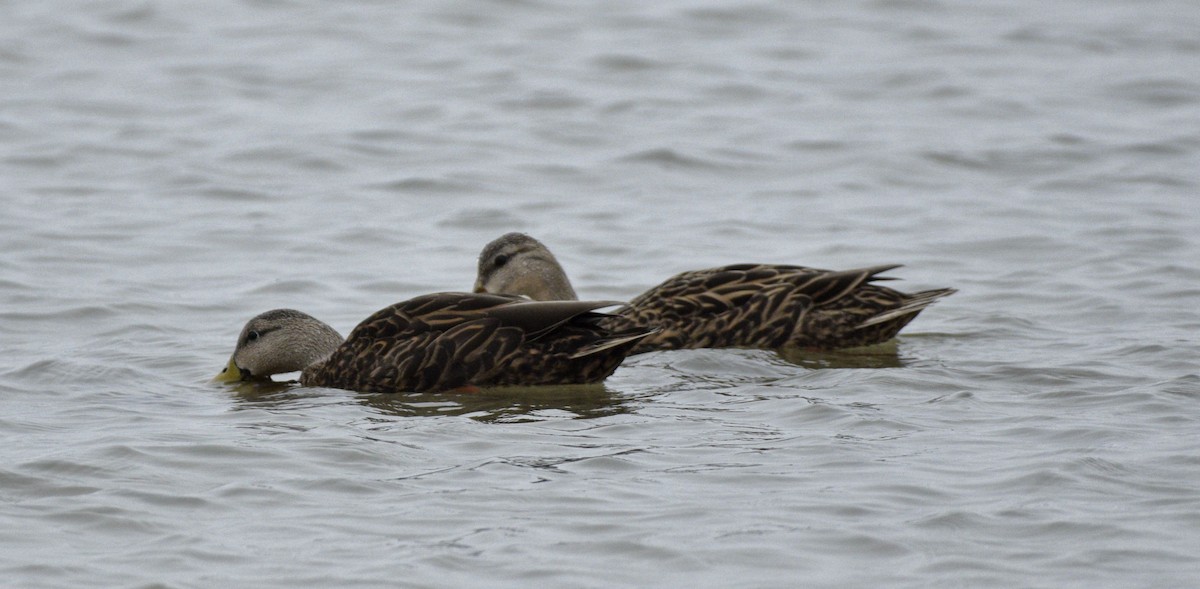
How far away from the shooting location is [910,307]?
32.8 feet

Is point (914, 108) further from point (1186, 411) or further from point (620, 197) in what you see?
point (1186, 411)

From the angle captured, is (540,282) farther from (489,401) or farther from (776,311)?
(489,401)

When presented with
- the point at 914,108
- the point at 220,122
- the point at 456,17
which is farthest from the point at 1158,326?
the point at 456,17

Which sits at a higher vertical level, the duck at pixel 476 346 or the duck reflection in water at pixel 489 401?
the duck at pixel 476 346

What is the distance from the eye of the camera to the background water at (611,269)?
21.5ft

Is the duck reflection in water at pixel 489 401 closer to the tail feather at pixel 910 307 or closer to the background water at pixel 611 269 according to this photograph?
the background water at pixel 611 269

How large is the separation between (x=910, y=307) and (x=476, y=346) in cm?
252

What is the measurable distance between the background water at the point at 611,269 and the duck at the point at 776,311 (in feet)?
0.61

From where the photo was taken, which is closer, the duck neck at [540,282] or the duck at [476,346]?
the duck at [476,346]

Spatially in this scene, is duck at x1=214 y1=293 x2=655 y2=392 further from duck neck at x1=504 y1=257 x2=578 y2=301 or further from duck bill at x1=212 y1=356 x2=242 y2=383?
duck neck at x1=504 y1=257 x2=578 y2=301

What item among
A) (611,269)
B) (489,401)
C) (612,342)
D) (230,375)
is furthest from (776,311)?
(230,375)

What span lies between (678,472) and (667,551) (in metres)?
1.00

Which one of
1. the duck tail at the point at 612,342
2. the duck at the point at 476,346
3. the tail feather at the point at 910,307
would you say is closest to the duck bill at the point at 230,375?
the duck at the point at 476,346

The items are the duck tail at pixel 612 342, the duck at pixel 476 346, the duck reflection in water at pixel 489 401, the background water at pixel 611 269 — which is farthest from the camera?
the duck at pixel 476 346
